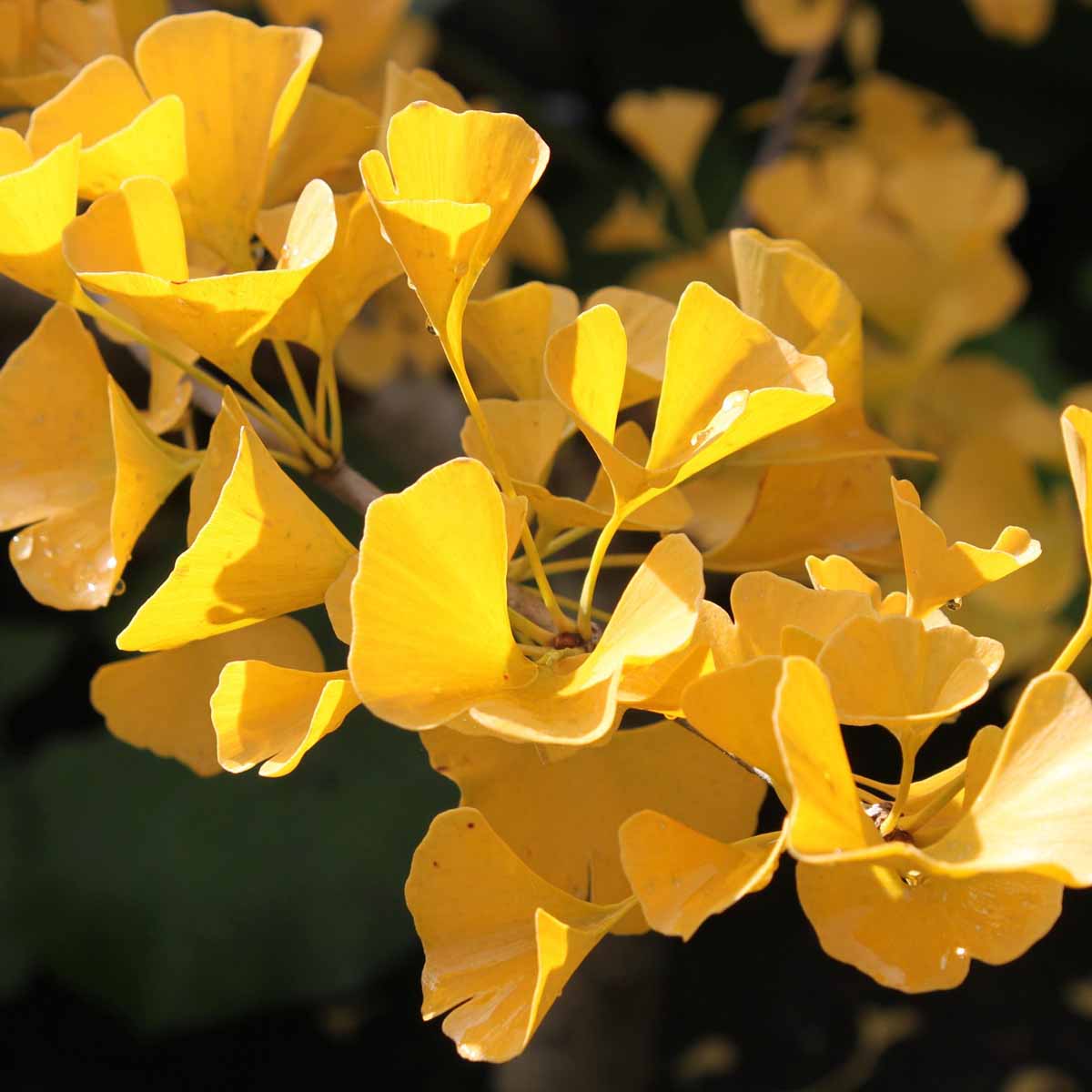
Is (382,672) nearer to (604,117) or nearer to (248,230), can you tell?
(248,230)

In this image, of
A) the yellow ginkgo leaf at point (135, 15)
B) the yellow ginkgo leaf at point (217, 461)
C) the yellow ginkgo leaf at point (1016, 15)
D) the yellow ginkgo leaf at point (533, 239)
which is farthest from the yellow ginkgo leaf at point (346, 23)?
the yellow ginkgo leaf at point (1016, 15)

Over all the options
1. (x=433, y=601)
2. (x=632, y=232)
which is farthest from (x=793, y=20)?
(x=433, y=601)

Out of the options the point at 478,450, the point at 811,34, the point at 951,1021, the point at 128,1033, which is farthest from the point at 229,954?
the point at 478,450

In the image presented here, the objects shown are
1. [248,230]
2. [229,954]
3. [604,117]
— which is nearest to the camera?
[248,230]

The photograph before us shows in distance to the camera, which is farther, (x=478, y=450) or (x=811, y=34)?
(x=811, y=34)

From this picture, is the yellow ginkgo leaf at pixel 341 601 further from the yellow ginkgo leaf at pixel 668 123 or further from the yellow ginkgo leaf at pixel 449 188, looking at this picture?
the yellow ginkgo leaf at pixel 668 123

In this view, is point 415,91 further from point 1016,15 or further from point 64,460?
point 1016,15
